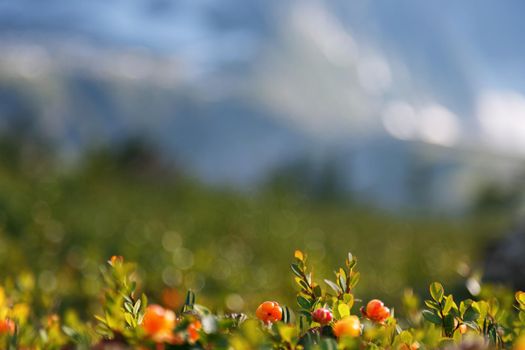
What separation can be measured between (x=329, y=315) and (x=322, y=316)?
16 mm

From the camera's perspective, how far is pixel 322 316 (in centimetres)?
112

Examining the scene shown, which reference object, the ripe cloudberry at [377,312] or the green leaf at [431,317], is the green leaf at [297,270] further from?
the green leaf at [431,317]

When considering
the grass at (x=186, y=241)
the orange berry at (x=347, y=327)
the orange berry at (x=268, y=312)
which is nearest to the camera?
the orange berry at (x=347, y=327)

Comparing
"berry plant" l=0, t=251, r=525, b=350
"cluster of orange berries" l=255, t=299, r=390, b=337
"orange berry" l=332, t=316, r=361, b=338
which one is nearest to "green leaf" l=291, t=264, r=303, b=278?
"berry plant" l=0, t=251, r=525, b=350

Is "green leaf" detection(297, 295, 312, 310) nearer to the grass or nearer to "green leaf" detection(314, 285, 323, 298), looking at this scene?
"green leaf" detection(314, 285, 323, 298)

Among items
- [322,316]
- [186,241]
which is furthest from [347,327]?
[186,241]

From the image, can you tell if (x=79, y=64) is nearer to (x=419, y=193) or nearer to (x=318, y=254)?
(x=419, y=193)

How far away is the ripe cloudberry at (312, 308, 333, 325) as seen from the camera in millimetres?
1123

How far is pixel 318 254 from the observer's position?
7113 millimetres

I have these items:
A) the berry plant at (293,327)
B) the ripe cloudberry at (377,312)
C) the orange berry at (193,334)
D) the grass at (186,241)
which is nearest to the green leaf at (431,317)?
the berry plant at (293,327)

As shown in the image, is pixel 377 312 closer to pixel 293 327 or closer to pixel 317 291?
pixel 317 291

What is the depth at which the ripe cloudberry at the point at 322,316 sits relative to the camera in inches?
44.2

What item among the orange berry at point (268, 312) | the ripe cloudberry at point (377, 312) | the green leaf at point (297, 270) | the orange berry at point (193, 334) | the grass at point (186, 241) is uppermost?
the ripe cloudberry at point (377, 312)

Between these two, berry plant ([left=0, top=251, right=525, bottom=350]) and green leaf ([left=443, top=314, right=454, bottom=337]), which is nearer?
berry plant ([left=0, top=251, right=525, bottom=350])
